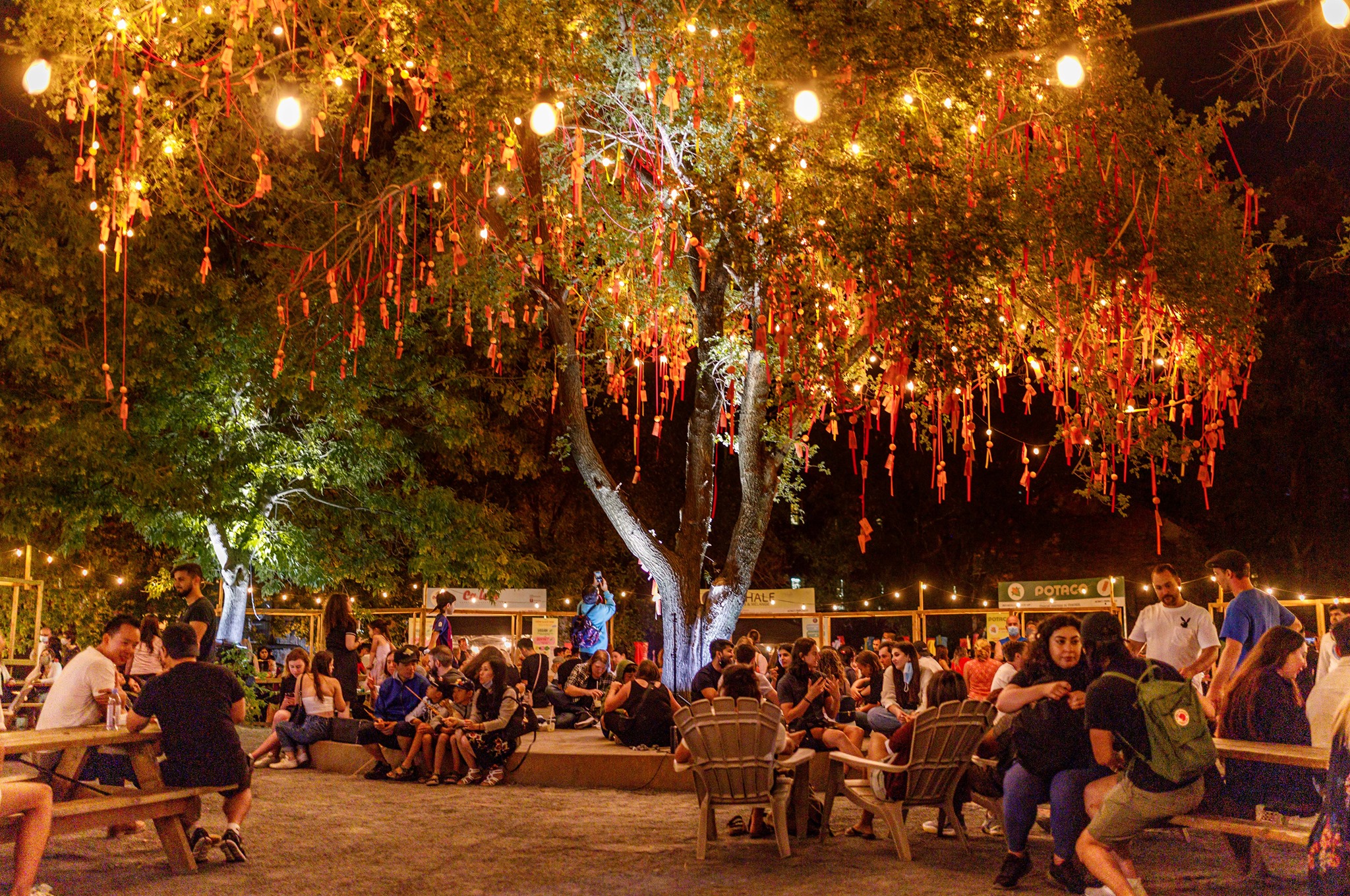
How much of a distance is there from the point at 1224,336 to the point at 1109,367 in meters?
1.57

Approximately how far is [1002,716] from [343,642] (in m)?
7.42

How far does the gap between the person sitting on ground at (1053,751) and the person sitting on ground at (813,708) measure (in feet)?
6.20

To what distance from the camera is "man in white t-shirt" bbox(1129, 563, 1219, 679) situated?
28.3 feet

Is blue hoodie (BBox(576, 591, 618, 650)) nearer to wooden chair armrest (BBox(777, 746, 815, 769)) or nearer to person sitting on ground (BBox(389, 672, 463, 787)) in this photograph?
person sitting on ground (BBox(389, 672, 463, 787))

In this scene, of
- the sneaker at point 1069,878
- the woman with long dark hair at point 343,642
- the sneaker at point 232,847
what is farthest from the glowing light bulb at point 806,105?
the woman with long dark hair at point 343,642

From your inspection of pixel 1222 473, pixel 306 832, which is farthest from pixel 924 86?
pixel 1222 473

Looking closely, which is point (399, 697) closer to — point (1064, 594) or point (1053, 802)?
point (1053, 802)

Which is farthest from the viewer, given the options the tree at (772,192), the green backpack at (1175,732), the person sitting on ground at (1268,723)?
the tree at (772,192)

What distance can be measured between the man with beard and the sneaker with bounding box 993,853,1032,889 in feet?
18.8

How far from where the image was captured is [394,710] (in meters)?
11.8

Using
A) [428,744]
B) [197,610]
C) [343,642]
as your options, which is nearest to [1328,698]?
[197,610]

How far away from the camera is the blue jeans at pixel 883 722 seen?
9109 mm

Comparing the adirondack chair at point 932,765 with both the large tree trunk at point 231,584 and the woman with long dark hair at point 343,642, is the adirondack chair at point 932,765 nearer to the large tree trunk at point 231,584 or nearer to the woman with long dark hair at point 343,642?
the woman with long dark hair at point 343,642

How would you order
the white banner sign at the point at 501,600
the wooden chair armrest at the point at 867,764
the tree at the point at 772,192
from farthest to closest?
the white banner sign at the point at 501,600
the tree at the point at 772,192
the wooden chair armrest at the point at 867,764
